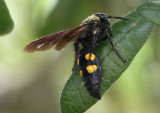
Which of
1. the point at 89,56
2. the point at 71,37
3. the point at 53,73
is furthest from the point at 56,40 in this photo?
the point at 53,73

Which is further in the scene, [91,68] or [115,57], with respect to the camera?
[91,68]

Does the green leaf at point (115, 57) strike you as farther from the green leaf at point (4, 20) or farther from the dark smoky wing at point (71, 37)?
the green leaf at point (4, 20)

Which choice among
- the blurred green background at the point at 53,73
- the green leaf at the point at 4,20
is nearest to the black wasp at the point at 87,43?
the green leaf at the point at 4,20

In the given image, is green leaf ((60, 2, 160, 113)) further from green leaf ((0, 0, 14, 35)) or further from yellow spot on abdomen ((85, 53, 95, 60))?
green leaf ((0, 0, 14, 35))

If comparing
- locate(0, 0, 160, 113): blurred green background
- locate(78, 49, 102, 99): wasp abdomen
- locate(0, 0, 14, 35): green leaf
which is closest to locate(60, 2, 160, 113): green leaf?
locate(78, 49, 102, 99): wasp abdomen

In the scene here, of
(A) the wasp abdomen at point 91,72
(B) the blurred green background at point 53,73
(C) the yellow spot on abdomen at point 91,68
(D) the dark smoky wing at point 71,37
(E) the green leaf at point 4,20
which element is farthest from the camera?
(B) the blurred green background at point 53,73

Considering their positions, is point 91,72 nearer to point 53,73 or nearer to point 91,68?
point 91,68
